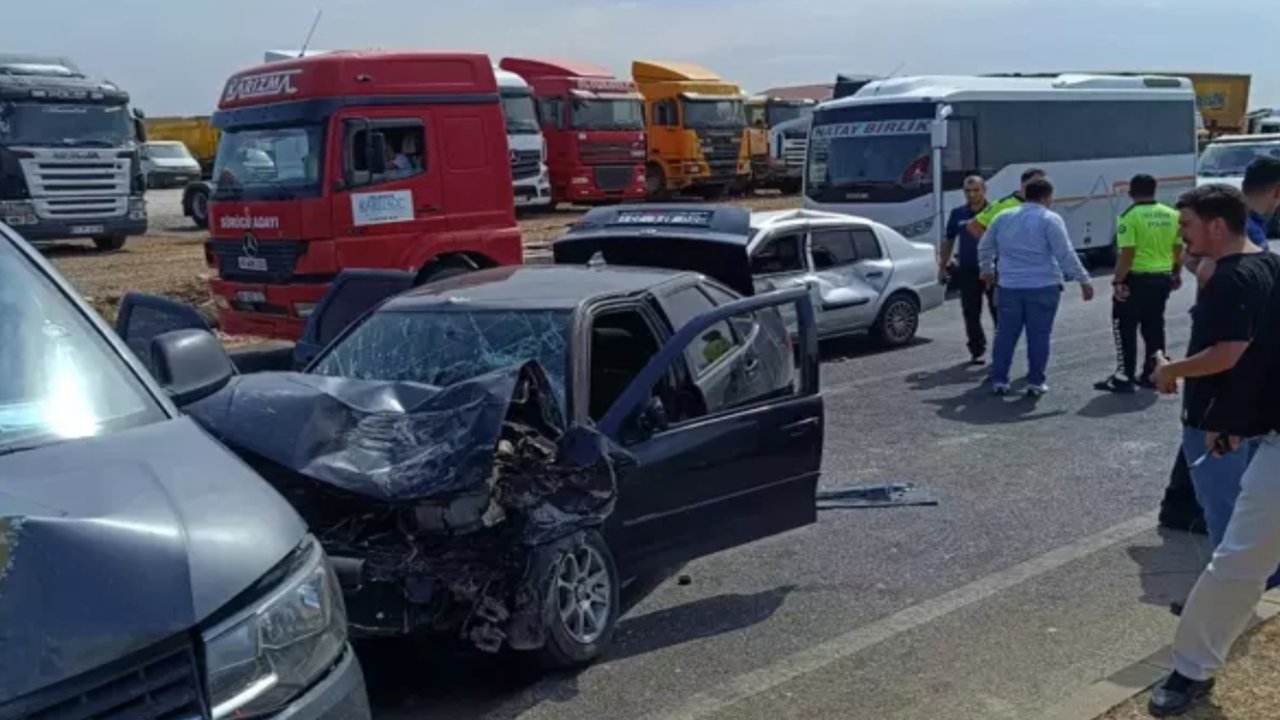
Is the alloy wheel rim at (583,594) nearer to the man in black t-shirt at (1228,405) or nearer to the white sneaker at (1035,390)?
the man in black t-shirt at (1228,405)

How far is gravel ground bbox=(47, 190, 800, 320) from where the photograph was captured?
19.6m

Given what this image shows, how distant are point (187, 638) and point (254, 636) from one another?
0.52 ft

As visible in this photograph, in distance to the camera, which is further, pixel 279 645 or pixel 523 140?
pixel 523 140

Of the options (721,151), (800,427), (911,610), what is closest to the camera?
(911,610)

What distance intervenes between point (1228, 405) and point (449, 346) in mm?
3224

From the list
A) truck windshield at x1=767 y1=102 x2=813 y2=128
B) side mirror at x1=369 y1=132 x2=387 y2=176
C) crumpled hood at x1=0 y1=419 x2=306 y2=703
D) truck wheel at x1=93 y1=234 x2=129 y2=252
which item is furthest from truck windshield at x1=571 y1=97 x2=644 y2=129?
crumpled hood at x1=0 y1=419 x2=306 y2=703

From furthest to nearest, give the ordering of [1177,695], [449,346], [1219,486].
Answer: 1. [449,346]
2. [1219,486]
3. [1177,695]

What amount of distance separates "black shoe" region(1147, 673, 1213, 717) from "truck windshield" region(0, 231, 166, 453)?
3.29 metres

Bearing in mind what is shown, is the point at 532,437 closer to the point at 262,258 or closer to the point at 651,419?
the point at 651,419

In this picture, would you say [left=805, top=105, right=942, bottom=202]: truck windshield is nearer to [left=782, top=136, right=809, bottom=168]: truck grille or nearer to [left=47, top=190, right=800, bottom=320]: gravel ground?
[left=47, top=190, right=800, bottom=320]: gravel ground

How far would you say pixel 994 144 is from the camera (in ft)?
70.0

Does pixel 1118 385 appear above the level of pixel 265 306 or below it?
below

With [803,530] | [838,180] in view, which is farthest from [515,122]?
[803,530]

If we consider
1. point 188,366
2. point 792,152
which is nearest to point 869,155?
point 188,366
